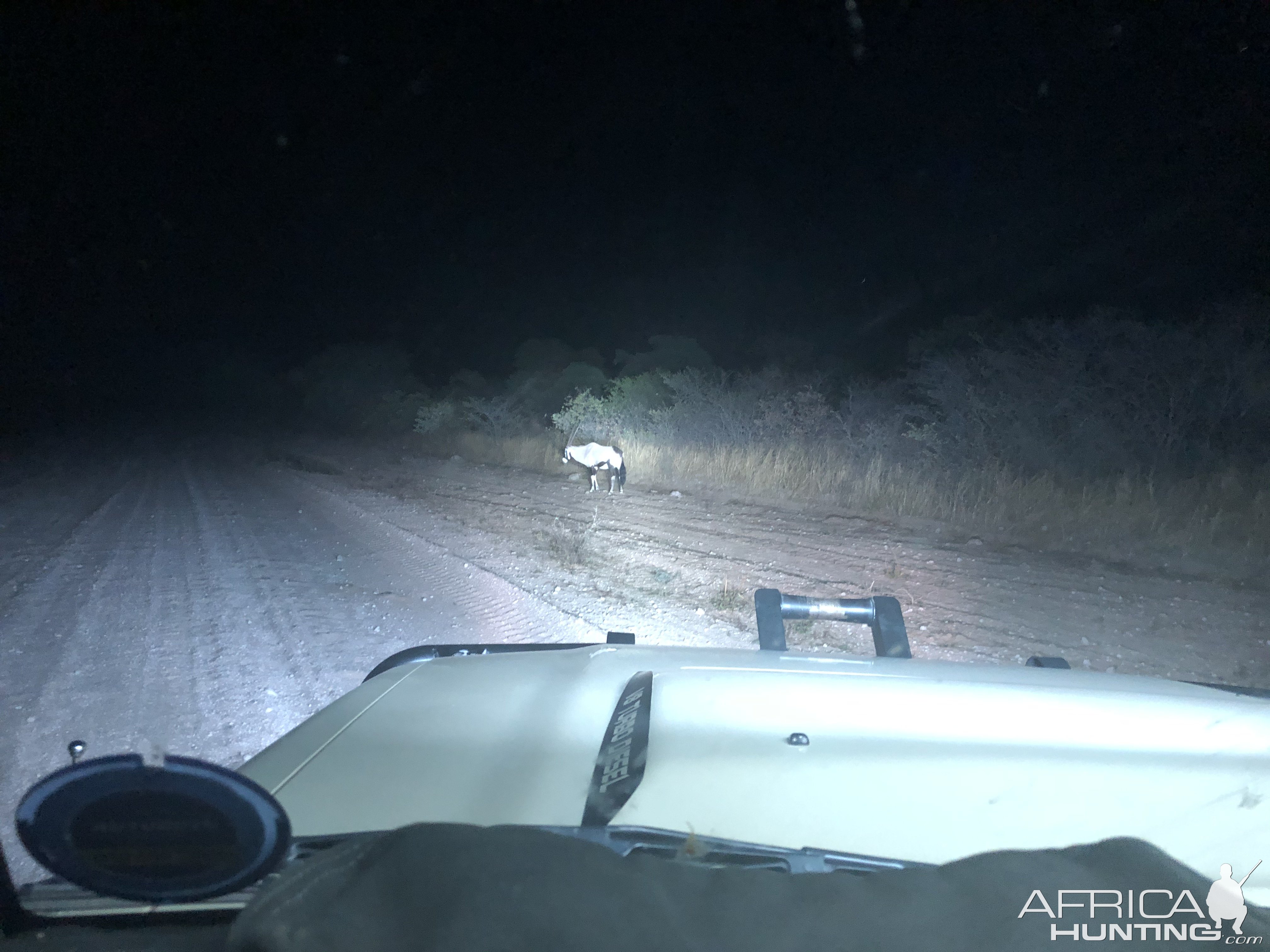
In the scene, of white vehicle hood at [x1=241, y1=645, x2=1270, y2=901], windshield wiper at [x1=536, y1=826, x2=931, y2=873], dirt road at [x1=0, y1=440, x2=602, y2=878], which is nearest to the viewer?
windshield wiper at [x1=536, y1=826, x2=931, y2=873]

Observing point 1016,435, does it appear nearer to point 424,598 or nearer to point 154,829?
point 424,598

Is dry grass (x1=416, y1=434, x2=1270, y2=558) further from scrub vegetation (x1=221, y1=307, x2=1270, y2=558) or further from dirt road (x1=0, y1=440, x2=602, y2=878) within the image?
dirt road (x1=0, y1=440, x2=602, y2=878)

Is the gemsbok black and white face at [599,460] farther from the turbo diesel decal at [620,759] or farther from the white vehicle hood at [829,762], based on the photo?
the turbo diesel decal at [620,759]

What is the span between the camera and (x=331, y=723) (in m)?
2.52

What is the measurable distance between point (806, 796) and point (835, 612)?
1.60 m

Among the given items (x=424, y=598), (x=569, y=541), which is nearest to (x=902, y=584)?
(x=569, y=541)

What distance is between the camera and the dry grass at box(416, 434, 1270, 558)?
10.1m

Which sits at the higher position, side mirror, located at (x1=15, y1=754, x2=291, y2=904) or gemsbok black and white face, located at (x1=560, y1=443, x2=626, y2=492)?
side mirror, located at (x1=15, y1=754, x2=291, y2=904)

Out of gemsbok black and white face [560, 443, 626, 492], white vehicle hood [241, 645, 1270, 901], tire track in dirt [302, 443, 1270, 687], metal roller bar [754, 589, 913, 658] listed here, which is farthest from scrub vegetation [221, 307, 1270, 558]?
white vehicle hood [241, 645, 1270, 901]

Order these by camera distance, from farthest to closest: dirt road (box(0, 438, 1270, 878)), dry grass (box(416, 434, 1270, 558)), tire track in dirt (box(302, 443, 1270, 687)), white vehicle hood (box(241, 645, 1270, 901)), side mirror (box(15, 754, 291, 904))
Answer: dry grass (box(416, 434, 1270, 558))
tire track in dirt (box(302, 443, 1270, 687))
dirt road (box(0, 438, 1270, 878))
white vehicle hood (box(241, 645, 1270, 901))
side mirror (box(15, 754, 291, 904))

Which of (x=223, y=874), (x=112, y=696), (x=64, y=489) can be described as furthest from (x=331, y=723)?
(x=64, y=489)

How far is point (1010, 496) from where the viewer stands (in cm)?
1193

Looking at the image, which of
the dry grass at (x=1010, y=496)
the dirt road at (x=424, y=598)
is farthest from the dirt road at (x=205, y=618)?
the dry grass at (x=1010, y=496)

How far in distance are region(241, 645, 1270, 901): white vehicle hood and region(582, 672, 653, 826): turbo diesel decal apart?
26 millimetres
